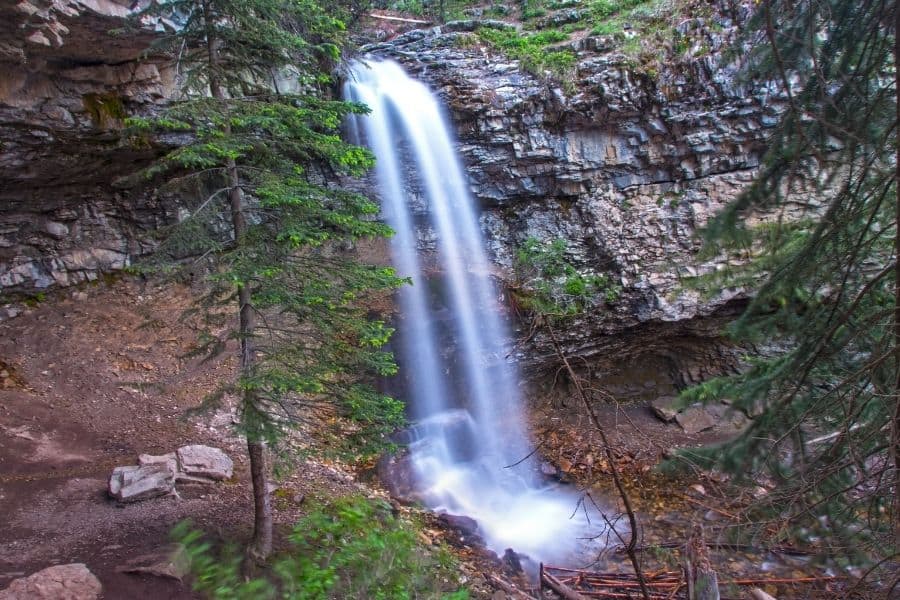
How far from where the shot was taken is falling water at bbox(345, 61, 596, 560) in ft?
34.3

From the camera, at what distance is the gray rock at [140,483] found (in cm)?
626

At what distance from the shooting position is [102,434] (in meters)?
7.91

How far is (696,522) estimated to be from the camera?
3.45 metres

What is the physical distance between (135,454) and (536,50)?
11391mm

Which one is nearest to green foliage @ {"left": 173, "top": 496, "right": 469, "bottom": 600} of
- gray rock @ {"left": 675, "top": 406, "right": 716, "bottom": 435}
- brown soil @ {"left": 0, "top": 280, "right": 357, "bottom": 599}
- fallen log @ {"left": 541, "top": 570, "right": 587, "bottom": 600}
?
brown soil @ {"left": 0, "top": 280, "right": 357, "bottom": 599}

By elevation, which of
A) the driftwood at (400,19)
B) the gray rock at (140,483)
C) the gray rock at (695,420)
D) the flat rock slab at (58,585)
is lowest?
the flat rock slab at (58,585)

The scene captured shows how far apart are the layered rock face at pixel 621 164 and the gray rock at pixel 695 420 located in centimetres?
101

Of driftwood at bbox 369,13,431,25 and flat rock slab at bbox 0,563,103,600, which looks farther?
driftwood at bbox 369,13,431,25

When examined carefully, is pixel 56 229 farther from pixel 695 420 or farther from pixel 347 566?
pixel 695 420

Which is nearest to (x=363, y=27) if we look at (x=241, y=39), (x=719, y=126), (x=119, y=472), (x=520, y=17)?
(x=520, y=17)

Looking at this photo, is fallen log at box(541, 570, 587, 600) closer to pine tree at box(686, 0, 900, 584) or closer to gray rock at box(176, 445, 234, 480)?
pine tree at box(686, 0, 900, 584)

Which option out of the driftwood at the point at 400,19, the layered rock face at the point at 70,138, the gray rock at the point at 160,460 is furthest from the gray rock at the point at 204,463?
the driftwood at the point at 400,19

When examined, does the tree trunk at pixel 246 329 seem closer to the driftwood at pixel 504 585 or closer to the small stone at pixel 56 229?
the driftwood at pixel 504 585

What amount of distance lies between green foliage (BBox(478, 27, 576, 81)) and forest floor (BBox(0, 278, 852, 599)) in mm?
7631
